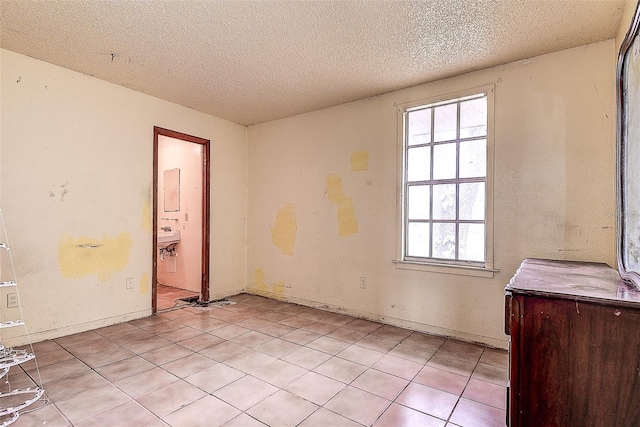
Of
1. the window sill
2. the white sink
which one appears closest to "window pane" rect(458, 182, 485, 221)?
the window sill

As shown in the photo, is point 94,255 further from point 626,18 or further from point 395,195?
point 626,18

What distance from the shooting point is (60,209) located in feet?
9.83

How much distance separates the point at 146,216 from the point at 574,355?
3.90m

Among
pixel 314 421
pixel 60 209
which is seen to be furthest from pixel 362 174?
pixel 60 209

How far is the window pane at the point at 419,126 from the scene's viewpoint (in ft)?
10.9

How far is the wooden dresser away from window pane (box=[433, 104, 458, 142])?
2.12m

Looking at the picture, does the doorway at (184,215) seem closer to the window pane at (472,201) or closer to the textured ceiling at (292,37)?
the textured ceiling at (292,37)

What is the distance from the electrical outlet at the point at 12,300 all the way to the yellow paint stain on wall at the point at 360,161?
3412mm

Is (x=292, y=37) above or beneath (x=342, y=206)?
above

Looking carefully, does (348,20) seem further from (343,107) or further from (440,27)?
(343,107)

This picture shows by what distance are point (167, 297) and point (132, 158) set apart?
2.06 metres

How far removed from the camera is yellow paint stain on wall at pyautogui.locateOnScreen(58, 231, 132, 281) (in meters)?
3.04

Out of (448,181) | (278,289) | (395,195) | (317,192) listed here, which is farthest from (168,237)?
(448,181)

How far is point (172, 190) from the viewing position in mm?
5016
